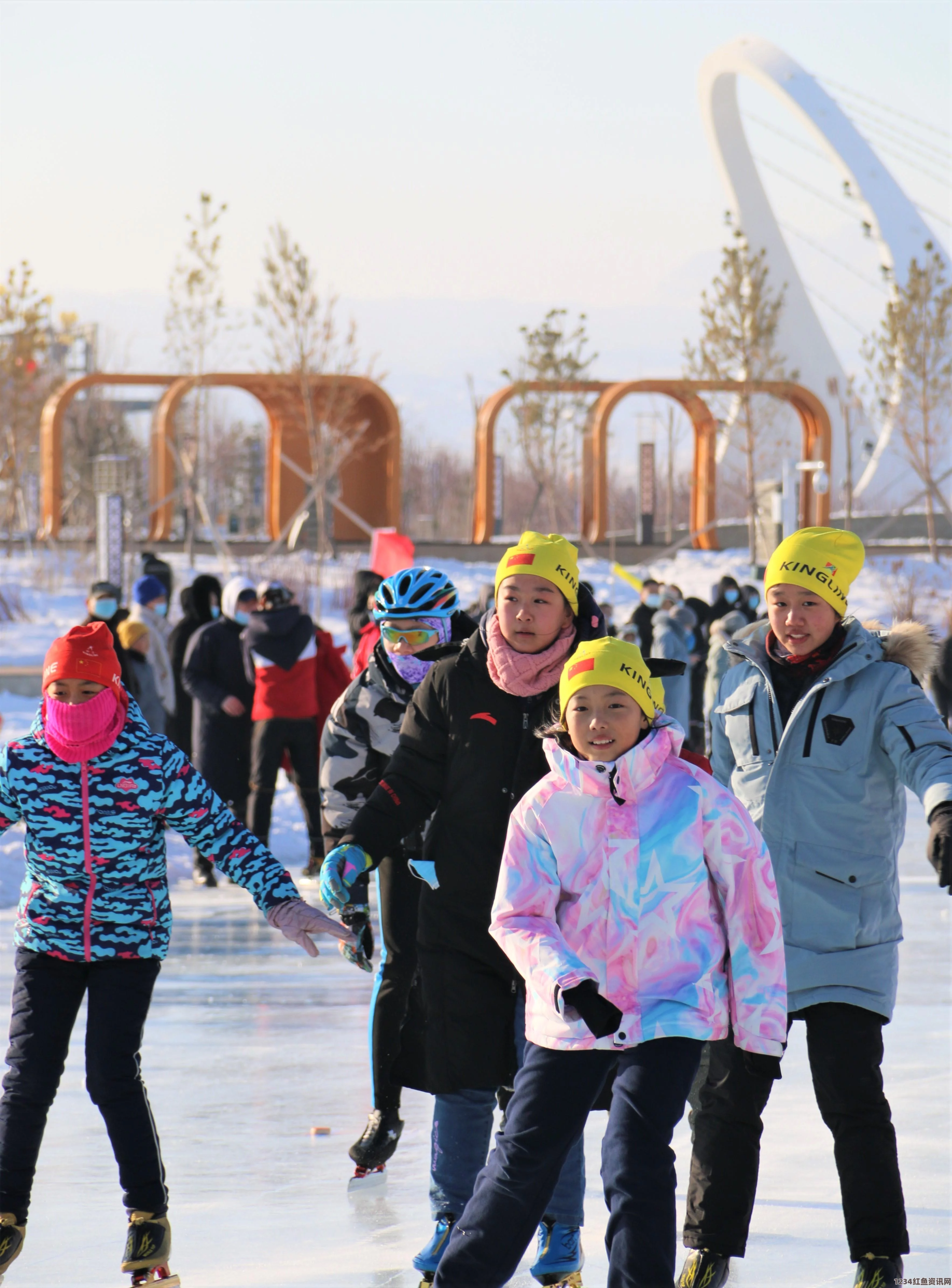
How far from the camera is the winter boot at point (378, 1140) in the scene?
13.4 ft

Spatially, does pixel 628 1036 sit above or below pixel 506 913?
below

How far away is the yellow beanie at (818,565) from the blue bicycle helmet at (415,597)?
1027 millimetres

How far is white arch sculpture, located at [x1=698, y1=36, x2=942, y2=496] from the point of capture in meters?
54.3

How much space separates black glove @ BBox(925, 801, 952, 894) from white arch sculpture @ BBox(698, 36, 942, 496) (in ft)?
153

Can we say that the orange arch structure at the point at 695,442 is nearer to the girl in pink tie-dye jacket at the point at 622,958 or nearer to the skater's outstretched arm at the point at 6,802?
the skater's outstretched arm at the point at 6,802

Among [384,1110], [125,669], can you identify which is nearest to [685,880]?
[384,1110]

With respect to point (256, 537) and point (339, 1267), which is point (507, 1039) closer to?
point (339, 1267)

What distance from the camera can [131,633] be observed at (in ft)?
28.3

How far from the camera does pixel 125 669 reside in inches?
332

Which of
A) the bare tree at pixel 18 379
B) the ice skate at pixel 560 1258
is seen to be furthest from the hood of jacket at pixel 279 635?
the bare tree at pixel 18 379

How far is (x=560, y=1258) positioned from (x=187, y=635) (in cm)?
705

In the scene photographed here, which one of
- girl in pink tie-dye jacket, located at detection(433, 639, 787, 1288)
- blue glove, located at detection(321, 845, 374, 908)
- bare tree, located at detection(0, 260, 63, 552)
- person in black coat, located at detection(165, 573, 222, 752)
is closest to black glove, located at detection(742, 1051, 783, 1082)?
girl in pink tie-dye jacket, located at detection(433, 639, 787, 1288)

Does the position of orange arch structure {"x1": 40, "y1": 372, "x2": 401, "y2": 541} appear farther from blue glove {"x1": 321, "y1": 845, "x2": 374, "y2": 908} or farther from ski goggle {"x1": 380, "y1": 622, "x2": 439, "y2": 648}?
blue glove {"x1": 321, "y1": 845, "x2": 374, "y2": 908}

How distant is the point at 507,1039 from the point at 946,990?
349 centimetres
